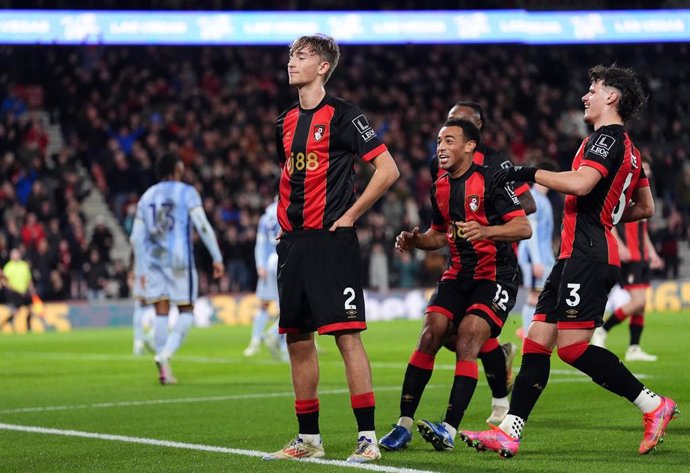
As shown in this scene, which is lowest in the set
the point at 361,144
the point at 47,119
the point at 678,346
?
the point at 678,346

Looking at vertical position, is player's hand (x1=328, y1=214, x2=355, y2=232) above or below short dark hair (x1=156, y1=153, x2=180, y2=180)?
below

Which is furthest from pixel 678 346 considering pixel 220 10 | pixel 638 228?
pixel 220 10

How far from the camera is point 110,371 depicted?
1512 cm

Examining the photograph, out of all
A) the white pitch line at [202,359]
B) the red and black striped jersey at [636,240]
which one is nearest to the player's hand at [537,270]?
the red and black striped jersey at [636,240]

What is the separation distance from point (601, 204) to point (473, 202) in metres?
0.95

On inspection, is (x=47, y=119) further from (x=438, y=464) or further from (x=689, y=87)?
(x=438, y=464)

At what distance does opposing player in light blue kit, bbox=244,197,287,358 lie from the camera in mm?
16203

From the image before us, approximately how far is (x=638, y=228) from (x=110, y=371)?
6590mm

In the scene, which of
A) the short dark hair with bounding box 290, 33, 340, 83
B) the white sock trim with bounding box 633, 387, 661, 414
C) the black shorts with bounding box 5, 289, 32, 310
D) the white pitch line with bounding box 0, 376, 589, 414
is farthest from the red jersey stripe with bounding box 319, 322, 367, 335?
the black shorts with bounding box 5, 289, 32, 310

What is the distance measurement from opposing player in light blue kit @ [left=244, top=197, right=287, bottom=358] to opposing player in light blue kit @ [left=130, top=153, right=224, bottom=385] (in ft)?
8.55

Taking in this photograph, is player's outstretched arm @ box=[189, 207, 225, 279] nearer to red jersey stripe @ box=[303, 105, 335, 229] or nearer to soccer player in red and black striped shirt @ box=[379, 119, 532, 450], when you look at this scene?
soccer player in red and black striped shirt @ box=[379, 119, 532, 450]

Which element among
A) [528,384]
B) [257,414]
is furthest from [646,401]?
[257,414]

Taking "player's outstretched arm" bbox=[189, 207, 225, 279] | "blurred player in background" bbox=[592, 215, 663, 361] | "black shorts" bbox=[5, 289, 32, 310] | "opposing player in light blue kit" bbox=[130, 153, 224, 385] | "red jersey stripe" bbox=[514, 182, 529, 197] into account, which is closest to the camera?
"red jersey stripe" bbox=[514, 182, 529, 197]

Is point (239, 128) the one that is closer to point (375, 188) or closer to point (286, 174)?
point (286, 174)
